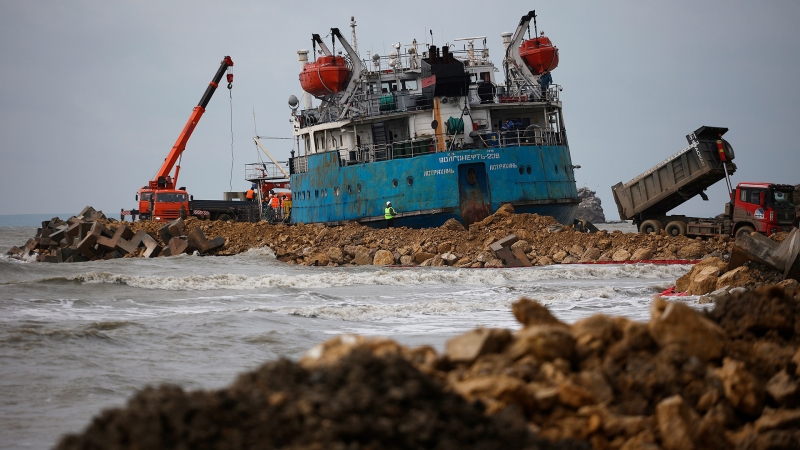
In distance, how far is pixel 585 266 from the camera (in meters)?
22.9

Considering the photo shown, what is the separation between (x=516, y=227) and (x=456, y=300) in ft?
34.8

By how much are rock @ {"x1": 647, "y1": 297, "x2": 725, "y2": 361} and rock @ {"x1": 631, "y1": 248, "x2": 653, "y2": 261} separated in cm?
1787

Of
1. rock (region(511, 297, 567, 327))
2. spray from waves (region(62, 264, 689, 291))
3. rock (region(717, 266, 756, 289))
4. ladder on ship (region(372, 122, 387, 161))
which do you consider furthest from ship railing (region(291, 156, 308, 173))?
rock (region(511, 297, 567, 327))

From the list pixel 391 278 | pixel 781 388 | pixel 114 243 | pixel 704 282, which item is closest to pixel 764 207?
pixel 391 278

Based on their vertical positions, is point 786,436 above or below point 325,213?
below

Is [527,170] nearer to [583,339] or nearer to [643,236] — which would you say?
[643,236]

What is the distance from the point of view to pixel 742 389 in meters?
5.57

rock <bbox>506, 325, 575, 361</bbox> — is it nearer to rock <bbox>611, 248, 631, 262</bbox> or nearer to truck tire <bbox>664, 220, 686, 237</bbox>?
rock <bbox>611, 248, 631, 262</bbox>

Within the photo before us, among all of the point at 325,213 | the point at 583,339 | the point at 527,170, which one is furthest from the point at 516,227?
the point at 583,339

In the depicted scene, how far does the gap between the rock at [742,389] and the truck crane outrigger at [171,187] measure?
3689 centimetres

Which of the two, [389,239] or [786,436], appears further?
[389,239]

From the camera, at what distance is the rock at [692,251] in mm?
23062

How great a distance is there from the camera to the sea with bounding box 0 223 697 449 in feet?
29.0

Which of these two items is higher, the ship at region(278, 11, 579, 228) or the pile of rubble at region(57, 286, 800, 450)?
the ship at region(278, 11, 579, 228)
